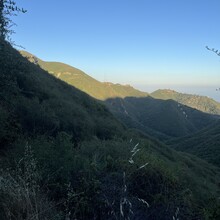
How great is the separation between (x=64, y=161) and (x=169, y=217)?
2.87 m

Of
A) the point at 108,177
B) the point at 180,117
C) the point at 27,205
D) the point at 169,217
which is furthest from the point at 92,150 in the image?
the point at 180,117

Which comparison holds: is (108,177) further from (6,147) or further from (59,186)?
(6,147)

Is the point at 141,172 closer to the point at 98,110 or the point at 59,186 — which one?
the point at 59,186

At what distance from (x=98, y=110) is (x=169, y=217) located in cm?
2445

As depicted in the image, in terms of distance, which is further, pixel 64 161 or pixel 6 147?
pixel 6 147

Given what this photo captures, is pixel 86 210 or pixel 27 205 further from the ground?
pixel 27 205

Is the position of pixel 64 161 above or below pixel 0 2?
below

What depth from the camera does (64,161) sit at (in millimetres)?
Result: 8141

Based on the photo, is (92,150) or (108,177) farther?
(92,150)

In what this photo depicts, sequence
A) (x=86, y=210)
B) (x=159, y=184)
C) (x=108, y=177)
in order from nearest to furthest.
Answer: (x=86, y=210) → (x=108, y=177) → (x=159, y=184)

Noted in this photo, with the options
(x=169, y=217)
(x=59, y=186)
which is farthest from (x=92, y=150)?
(x=169, y=217)

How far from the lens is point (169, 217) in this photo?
6.10 meters

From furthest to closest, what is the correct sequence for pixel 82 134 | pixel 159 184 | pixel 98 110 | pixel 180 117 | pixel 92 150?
pixel 180 117, pixel 98 110, pixel 82 134, pixel 92 150, pixel 159 184

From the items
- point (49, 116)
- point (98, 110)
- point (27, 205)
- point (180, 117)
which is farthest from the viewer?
point (180, 117)
